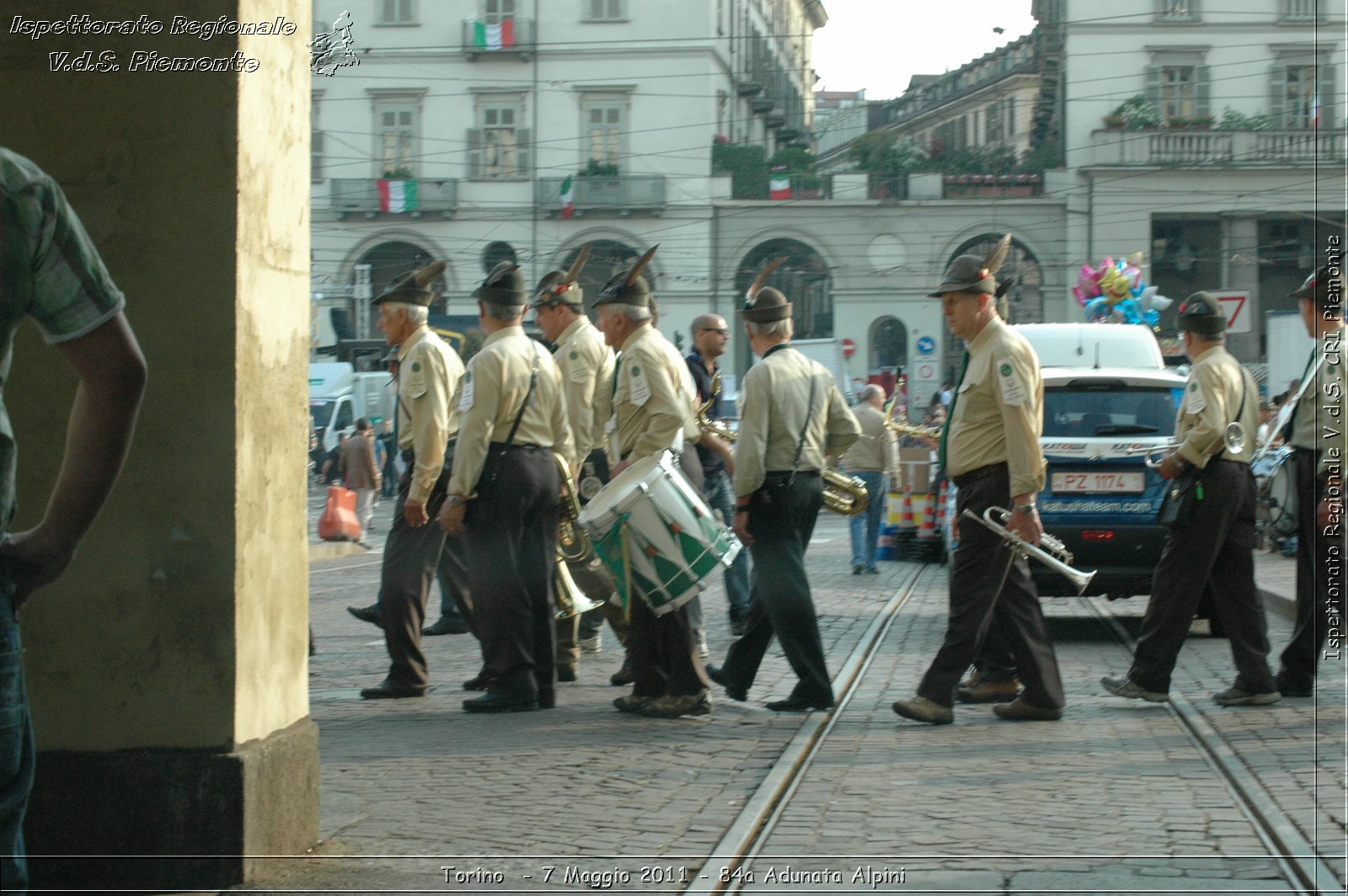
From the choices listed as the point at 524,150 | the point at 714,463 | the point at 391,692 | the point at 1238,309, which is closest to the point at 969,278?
the point at 391,692

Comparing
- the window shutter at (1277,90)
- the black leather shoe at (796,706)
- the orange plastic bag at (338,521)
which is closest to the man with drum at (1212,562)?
the black leather shoe at (796,706)

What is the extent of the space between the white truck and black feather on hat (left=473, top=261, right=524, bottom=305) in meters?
30.7

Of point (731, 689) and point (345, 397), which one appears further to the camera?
point (345, 397)

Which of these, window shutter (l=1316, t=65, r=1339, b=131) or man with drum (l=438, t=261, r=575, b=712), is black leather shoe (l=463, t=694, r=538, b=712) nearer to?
man with drum (l=438, t=261, r=575, b=712)

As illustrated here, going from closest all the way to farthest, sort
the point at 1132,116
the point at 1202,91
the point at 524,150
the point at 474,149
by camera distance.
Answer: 1. the point at 1132,116
2. the point at 1202,91
3. the point at 524,150
4. the point at 474,149

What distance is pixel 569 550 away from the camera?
9.62 meters

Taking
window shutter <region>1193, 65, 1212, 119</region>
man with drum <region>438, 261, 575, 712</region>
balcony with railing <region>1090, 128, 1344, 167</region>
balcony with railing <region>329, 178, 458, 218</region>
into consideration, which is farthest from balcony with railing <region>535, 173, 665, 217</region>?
man with drum <region>438, 261, 575, 712</region>

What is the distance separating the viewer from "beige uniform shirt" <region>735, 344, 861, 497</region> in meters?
7.75

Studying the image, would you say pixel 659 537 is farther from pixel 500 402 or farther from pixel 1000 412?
pixel 1000 412

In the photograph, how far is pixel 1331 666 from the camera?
945 centimetres

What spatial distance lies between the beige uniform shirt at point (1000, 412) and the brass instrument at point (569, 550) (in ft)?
7.57

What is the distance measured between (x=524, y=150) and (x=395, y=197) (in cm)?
441

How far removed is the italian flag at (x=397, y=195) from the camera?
166 feet

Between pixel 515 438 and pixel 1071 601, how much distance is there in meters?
7.10
